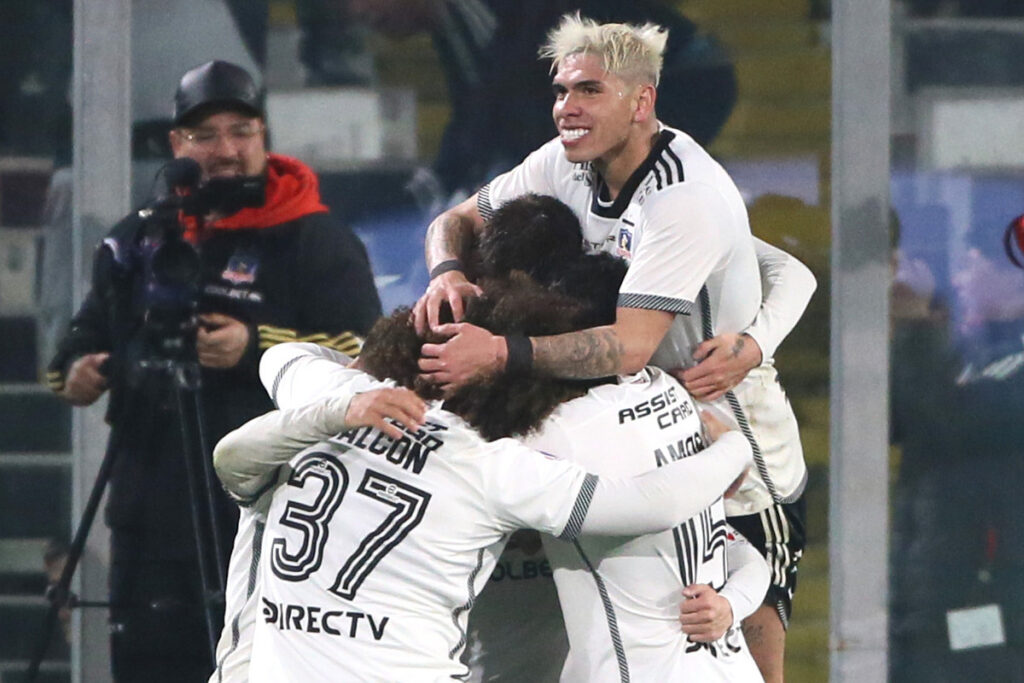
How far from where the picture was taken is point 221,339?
142 inches

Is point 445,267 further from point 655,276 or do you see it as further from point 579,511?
point 579,511

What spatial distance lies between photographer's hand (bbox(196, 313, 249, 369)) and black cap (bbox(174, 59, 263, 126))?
1.73 ft

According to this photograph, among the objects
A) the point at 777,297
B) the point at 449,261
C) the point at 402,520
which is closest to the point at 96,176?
the point at 449,261

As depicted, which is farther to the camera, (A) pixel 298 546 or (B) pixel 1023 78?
(B) pixel 1023 78

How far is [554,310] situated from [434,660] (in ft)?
1.94

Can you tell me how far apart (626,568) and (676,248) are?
0.58 m

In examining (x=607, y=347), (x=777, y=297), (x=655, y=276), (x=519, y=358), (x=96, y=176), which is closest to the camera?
(x=519, y=358)

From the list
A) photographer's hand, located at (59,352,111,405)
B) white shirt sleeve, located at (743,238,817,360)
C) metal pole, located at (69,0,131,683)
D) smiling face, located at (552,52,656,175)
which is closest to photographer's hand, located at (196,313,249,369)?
photographer's hand, located at (59,352,111,405)

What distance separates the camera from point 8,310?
14.5 feet

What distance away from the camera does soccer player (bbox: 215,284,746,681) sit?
2.27 metres

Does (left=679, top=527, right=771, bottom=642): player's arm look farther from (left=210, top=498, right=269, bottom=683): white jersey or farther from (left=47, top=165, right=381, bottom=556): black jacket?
(left=47, top=165, right=381, bottom=556): black jacket

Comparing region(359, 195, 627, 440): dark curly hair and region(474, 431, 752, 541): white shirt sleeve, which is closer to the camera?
region(474, 431, 752, 541): white shirt sleeve

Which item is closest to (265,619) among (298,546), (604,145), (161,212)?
(298,546)

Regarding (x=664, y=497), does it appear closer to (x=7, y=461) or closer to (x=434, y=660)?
(x=434, y=660)
